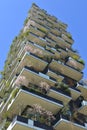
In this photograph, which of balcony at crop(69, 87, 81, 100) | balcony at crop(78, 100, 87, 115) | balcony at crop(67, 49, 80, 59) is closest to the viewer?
balcony at crop(78, 100, 87, 115)

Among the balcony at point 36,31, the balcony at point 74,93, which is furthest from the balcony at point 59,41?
the balcony at point 74,93

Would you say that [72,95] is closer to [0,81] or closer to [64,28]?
[0,81]

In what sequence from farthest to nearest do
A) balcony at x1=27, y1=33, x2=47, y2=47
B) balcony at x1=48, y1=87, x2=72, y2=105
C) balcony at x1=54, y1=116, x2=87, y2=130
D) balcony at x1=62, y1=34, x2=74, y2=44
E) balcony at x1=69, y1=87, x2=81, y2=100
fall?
balcony at x1=62, y1=34, x2=74, y2=44, balcony at x1=27, y1=33, x2=47, y2=47, balcony at x1=69, y1=87, x2=81, y2=100, balcony at x1=48, y1=87, x2=72, y2=105, balcony at x1=54, y1=116, x2=87, y2=130

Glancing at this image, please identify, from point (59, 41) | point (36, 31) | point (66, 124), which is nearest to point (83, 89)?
point (66, 124)

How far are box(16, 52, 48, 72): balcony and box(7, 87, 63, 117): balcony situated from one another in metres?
7.07

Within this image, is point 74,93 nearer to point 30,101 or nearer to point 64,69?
point 64,69

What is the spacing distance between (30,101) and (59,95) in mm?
3659

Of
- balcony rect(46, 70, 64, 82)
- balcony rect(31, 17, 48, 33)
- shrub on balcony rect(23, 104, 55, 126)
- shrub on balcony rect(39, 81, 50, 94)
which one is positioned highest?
balcony rect(31, 17, 48, 33)

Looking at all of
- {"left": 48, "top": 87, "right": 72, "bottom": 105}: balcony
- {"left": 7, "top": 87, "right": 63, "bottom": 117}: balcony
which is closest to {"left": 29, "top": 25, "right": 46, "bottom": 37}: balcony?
{"left": 48, "top": 87, "right": 72, "bottom": 105}: balcony

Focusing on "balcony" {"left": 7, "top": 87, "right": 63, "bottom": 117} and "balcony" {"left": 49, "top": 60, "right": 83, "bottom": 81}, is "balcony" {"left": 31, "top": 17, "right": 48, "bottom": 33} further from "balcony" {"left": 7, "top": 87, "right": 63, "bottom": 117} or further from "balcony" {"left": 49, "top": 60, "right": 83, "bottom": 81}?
"balcony" {"left": 7, "top": 87, "right": 63, "bottom": 117}

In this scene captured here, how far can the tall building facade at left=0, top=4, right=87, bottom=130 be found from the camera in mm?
29328

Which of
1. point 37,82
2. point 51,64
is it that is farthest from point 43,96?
point 51,64

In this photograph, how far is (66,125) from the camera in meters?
29.3

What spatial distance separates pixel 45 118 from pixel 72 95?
7138 mm
